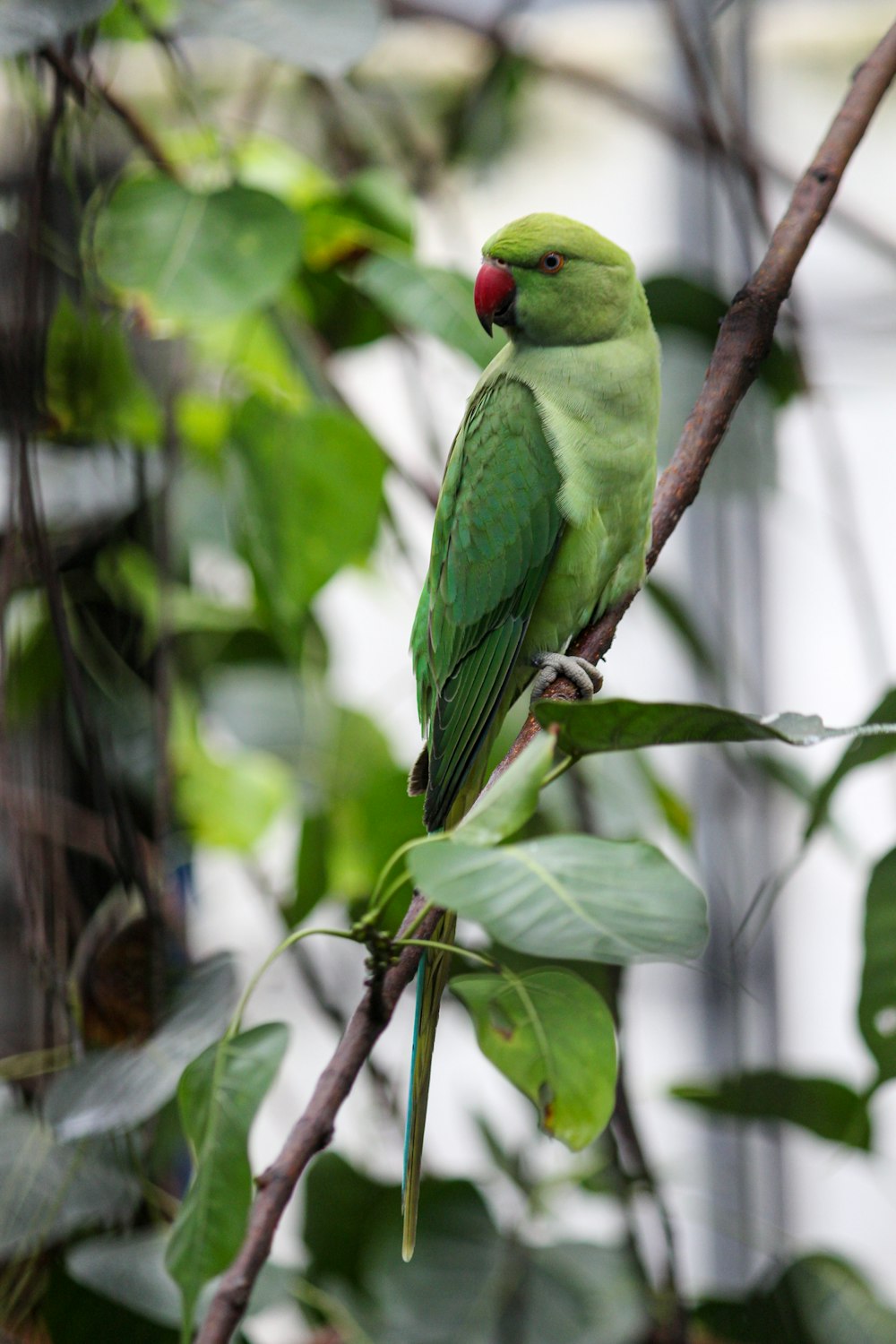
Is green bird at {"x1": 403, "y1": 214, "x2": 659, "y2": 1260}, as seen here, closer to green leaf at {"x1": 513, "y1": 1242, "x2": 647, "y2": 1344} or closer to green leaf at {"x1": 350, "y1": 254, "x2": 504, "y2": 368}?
green leaf at {"x1": 350, "y1": 254, "x2": 504, "y2": 368}

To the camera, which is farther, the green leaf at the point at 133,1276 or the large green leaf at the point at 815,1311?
the large green leaf at the point at 815,1311

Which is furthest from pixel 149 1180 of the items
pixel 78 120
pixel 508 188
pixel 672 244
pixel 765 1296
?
pixel 672 244

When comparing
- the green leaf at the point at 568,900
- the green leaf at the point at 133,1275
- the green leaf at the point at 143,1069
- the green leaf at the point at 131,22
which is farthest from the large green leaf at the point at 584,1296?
the green leaf at the point at 131,22

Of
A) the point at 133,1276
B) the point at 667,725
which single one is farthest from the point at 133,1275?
the point at 667,725

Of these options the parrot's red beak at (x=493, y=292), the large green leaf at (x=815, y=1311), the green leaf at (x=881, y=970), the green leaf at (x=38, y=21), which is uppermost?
the green leaf at (x=38, y=21)

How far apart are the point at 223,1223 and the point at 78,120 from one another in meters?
0.57

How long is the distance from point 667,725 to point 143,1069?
1.27ft

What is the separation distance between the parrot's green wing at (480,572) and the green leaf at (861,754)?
166 mm

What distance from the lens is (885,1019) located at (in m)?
0.53

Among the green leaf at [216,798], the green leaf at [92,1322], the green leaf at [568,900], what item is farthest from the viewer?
the green leaf at [216,798]

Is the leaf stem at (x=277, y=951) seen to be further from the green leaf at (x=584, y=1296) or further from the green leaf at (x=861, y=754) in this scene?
the green leaf at (x=584, y=1296)

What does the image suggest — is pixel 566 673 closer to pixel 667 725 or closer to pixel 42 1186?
pixel 667 725

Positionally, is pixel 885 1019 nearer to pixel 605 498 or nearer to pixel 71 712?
pixel 605 498

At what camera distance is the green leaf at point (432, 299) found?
2.23 feet
